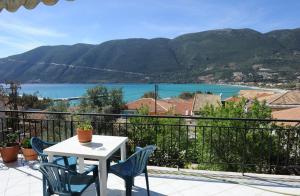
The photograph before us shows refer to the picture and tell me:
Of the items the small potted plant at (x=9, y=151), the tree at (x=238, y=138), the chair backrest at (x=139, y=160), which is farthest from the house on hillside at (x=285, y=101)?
the chair backrest at (x=139, y=160)

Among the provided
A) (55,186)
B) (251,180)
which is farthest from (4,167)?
(251,180)

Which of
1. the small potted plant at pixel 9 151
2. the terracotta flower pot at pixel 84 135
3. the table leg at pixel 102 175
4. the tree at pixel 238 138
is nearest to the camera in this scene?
the table leg at pixel 102 175

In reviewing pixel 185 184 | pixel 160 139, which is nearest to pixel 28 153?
pixel 185 184

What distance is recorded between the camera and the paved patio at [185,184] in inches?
159

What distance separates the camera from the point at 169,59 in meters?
72.8

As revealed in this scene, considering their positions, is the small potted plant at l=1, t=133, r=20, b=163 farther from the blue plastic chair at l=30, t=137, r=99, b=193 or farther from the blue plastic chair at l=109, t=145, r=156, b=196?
the blue plastic chair at l=109, t=145, r=156, b=196

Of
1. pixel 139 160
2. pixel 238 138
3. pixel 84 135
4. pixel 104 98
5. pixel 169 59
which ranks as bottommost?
pixel 104 98

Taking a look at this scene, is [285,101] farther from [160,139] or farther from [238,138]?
[238,138]

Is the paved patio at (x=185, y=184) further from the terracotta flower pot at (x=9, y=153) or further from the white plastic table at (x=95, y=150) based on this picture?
the white plastic table at (x=95, y=150)

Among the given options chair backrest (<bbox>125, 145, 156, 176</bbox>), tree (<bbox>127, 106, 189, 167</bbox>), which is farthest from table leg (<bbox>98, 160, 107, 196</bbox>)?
tree (<bbox>127, 106, 189, 167</bbox>)

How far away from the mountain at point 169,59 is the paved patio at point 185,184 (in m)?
54.5

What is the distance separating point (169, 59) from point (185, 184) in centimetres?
6939

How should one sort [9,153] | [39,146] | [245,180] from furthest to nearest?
1. [9,153]
2. [245,180]
3. [39,146]

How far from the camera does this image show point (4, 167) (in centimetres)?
515
